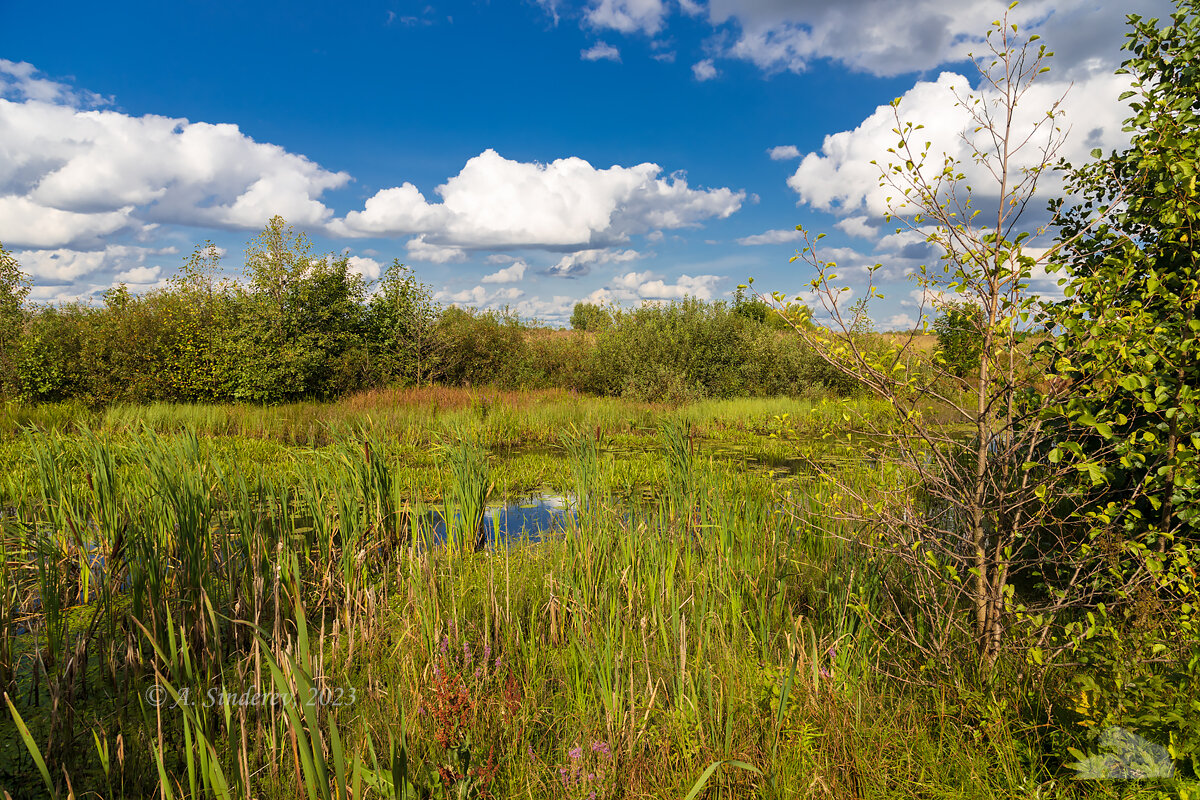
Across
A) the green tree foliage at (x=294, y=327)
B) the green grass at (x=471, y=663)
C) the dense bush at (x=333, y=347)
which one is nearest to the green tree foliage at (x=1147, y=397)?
the green grass at (x=471, y=663)

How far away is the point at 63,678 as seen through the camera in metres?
2.55

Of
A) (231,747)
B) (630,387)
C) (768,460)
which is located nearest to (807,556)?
(231,747)

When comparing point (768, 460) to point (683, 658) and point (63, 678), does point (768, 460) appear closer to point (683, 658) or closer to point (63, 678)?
point (683, 658)

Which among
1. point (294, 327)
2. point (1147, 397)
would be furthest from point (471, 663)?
point (294, 327)

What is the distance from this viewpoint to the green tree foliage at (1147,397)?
2076 millimetres

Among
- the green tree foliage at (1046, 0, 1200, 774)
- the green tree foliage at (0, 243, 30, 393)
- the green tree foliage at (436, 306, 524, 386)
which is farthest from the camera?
the green tree foliage at (436, 306, 524, 386)

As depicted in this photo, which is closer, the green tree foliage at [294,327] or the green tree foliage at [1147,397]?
the green tree foliage at [1147,397]

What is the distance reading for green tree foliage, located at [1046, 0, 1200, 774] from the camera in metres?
2.08

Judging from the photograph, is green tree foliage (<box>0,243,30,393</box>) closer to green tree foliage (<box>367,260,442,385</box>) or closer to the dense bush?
the dense bush

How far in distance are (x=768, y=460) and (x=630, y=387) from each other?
9119 mm

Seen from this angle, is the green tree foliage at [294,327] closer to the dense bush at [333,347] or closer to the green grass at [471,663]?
the dense bush at [333,347]

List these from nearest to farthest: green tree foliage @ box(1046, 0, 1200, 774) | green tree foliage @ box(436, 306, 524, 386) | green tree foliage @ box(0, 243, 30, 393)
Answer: green tree foliage @ box(1046, 0, 1200, 774)
green tree foliage @ box(0, 243, 30, 393)
green tree foliage @ box(436, 306, 524, 386)

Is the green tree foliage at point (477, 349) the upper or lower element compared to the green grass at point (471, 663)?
upper

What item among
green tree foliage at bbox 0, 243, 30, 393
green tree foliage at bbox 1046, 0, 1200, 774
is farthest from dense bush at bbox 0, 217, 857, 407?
green tree foliage at bbox 1046, 0, 1200, 774
